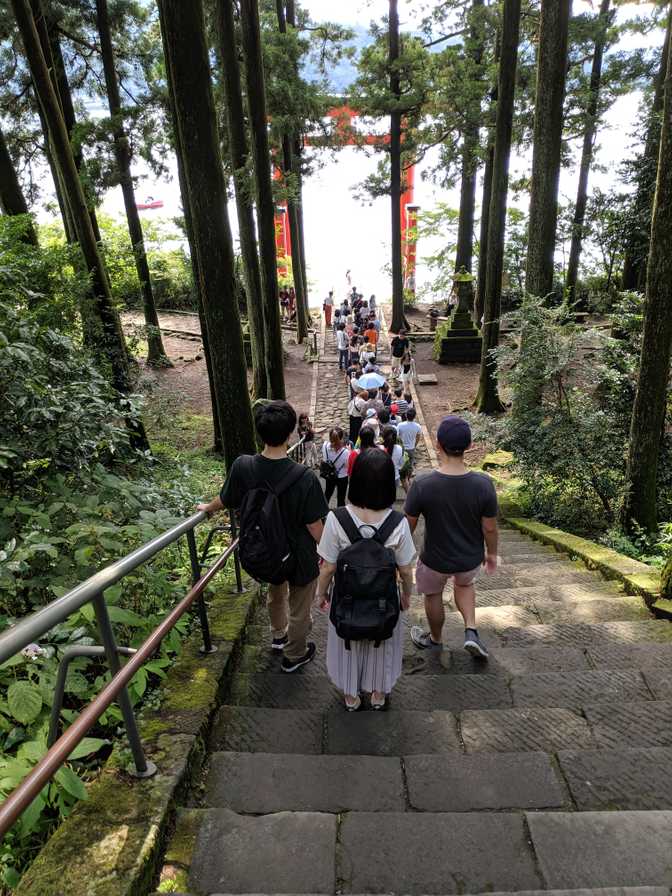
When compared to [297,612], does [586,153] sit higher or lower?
higher

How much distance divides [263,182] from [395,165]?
1224cm

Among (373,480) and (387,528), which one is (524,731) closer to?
(387,528)

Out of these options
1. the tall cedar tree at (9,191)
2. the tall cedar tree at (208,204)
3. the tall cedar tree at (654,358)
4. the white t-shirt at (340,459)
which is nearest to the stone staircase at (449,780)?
the tall cedar tree at (654,358)

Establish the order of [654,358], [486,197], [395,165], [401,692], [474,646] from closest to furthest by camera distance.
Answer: [401,692]
[474,646]
[654,358]
[486,197]
[395,165]

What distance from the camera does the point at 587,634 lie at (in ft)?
11.9

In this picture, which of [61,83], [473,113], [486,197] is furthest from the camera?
[486,197]

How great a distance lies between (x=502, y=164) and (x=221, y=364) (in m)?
9.76

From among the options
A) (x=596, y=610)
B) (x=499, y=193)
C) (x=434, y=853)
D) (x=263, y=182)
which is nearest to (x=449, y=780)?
(x=434, y=853)

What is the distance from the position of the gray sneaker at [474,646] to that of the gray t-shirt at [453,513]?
16.8 inches

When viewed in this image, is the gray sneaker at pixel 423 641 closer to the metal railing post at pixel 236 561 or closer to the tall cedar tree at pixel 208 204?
the metal railing post at pixel 236 561

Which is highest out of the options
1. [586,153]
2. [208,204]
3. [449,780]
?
[586,153]

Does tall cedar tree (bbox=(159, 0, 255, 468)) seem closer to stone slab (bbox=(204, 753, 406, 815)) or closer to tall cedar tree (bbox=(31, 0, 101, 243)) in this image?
stone slab (bbox=(204, 753, 406, 815))

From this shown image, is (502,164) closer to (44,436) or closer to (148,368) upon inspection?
(44,436)

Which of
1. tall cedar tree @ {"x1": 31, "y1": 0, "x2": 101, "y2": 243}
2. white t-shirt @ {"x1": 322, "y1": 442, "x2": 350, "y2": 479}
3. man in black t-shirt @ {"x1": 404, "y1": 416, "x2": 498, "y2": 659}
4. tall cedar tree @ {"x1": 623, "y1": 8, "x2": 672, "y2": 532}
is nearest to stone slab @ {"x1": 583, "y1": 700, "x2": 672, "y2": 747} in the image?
man in black t-shirt @ {"x1": 404, "y1": 416, "x2": 498, "y2": 659}
